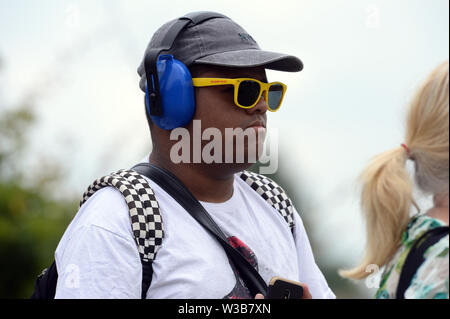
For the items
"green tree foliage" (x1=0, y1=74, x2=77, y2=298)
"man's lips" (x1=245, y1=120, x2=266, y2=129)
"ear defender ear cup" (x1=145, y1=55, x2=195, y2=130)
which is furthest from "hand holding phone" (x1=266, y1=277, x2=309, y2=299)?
"green tree foliage" (x1=0, y1=74, x2=77, y2=298)

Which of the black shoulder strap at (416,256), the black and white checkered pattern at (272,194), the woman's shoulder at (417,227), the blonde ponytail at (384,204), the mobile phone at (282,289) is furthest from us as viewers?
the blonde ponytail at (384,204)

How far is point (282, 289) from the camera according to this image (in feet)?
7.43

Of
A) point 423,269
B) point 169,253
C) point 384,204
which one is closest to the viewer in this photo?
point 169,253

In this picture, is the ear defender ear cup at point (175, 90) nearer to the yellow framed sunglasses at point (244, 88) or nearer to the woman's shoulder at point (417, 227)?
the yellow framed sunglasses at point (244, 88)

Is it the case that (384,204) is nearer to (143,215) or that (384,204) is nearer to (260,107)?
(260,107)

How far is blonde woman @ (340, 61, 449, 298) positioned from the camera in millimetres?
2869

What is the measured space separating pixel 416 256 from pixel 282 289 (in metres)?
0.96

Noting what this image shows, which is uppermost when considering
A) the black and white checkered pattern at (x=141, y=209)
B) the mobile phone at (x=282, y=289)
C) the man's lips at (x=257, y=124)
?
the man's lips at (x=257, y=124)

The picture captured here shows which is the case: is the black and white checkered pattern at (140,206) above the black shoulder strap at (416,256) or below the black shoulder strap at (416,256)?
above

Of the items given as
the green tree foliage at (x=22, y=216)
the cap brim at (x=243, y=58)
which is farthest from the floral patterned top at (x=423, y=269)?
the green tree foliage at (x=22, y=216)

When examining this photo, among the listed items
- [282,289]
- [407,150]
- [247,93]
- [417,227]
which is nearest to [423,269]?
[417,227]

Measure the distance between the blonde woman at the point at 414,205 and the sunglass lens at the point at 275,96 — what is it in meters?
0.89

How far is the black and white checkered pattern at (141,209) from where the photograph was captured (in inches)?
85.4
